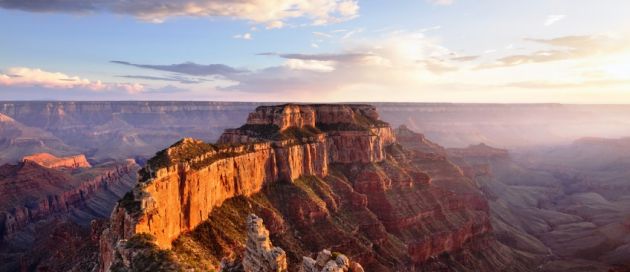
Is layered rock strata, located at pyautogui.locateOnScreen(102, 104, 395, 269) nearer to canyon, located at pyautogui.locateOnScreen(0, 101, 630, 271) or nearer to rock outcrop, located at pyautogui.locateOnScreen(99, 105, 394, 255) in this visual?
rock outcrop, located at pyautogui.locateOnScreen(99, 105, 394, 255)

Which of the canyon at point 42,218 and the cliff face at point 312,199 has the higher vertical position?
the cliff face at point 312,199

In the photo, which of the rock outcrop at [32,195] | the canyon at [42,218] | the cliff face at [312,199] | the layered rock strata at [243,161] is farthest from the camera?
the rock outcrop at [32,195]

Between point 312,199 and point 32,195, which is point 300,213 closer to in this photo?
point 312,199

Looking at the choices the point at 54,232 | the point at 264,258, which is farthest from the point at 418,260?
the point at 54,232

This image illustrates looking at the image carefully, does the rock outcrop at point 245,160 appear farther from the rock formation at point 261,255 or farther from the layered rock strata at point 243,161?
the rock formation at point 261,255

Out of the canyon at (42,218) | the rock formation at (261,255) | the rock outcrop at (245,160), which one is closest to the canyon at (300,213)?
the rock outcrop at (245,160)

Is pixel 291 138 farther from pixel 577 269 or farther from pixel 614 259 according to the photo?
pixel 614 259

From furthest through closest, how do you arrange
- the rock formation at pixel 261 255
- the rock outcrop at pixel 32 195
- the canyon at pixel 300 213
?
the rock outcrop at pixel 32 195 < the canyon at pixel 300 213 < the rock formation at pixel 261 255

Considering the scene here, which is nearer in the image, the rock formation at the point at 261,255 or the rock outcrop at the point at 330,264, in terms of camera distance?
the rock outcrop at the point at 330,264
